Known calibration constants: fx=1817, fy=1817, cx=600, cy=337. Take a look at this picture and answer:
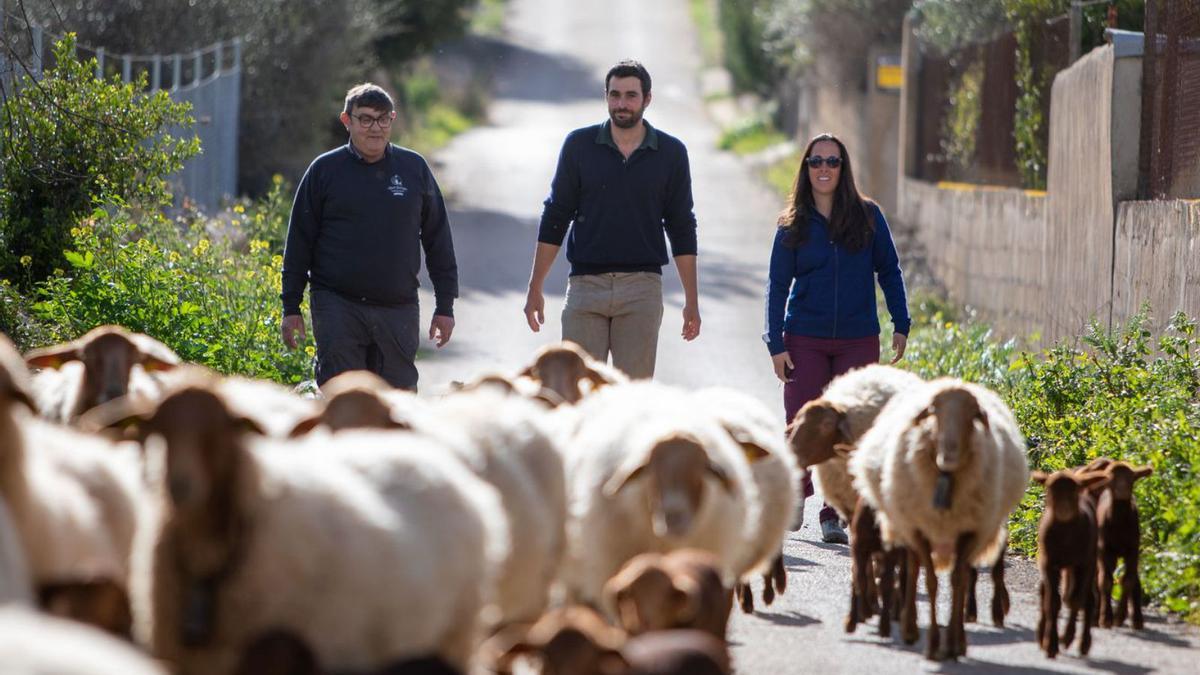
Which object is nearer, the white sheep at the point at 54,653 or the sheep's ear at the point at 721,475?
the white sheep at the point at 54,653

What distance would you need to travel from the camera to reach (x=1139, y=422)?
977 cm

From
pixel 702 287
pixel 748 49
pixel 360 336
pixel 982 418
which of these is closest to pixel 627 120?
pixel 360 336

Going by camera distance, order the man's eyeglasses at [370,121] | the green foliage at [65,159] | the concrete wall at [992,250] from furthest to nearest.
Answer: the concrete wall at [992,250]
the green foliage at [65,159]
the man's eyeglasses at [370,121]

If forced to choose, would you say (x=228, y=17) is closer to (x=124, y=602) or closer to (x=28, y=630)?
(x=124, y=602)

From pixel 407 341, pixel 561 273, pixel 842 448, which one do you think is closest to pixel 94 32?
pixel 561 273

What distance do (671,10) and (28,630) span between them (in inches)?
2729

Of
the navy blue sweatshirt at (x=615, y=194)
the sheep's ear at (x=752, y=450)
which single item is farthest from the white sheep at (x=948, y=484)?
the navy blue sweatshirt at (x=615, y=194)

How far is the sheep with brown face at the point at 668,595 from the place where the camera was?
579 cm

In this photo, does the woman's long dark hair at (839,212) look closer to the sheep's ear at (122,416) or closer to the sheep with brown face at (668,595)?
the sheep's ear at (122,416)

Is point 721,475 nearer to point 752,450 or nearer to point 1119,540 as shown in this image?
point 752,450

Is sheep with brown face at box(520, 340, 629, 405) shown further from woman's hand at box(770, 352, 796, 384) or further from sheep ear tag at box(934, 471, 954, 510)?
woman's hand at box(770, 352, 796, 384)

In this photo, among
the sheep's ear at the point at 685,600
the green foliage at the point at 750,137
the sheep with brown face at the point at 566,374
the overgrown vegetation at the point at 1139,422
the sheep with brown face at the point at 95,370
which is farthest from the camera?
the green foliage at the point at 750,137

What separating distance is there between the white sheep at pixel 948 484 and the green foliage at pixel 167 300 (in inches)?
192

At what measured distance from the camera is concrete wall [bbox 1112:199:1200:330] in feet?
35.9
